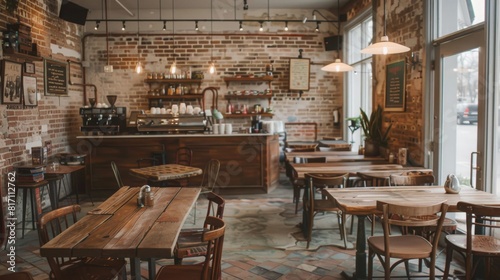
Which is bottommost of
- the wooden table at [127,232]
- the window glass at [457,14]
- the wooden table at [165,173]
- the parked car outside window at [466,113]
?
the wooden table at [127,232]

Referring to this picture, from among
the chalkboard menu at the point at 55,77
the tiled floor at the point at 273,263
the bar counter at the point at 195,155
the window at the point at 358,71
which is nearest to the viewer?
the tiled floor at the point at 273,263

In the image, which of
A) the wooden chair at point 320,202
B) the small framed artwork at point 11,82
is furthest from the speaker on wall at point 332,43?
the small framed artwork at point 11,82

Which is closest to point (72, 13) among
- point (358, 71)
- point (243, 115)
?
point (243, 115)

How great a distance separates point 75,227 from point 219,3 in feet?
23.2

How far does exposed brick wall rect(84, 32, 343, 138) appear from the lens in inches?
363

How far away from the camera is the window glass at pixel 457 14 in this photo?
4.17 m

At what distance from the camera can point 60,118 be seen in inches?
289

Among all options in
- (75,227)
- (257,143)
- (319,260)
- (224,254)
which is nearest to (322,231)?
(319,260)

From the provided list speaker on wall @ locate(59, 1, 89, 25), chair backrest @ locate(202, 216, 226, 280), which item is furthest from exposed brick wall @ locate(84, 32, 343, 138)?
chair backrest @ locate(202, 216, 226, 280)

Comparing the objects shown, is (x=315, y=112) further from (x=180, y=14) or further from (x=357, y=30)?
(x=180, y=14)

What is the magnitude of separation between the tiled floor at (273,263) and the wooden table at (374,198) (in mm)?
307

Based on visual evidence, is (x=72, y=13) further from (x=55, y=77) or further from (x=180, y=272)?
(x=180, y=272)

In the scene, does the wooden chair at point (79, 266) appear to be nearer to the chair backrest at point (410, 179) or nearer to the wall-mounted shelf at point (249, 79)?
the chair backrest at point (410, 179)

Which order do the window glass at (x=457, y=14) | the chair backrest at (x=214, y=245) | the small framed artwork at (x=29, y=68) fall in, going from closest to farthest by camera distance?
the chair backrest at (x=214, y=245) < the window glass at (x=457, y=14) < the small framed artwork at (x=29, y=68)
